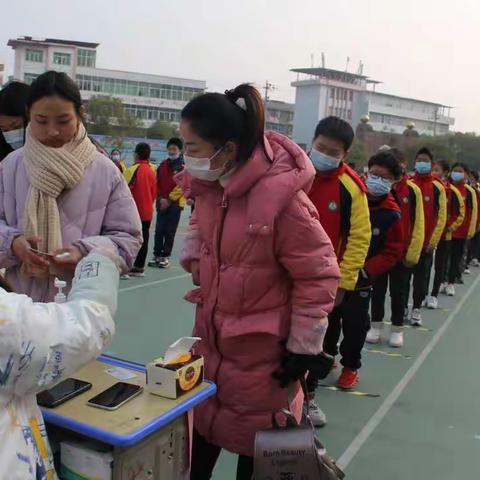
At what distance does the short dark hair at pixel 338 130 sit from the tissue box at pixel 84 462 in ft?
6.65

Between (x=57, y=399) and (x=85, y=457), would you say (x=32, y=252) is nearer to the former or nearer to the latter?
(x=57, y=399)

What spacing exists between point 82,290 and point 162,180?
6726mm

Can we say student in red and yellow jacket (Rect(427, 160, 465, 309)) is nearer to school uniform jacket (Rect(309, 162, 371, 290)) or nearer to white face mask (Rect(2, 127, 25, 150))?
school uniform jacket (Rect(309, 162, 371, 290))

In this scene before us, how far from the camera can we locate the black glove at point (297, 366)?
5.78ft

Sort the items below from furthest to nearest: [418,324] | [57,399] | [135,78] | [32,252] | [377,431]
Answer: [135,78], [418,324], [377,431], [32,252], [57,399]

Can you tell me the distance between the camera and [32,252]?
5.93 feet

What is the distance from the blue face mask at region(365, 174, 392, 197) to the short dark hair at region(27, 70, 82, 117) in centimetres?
222

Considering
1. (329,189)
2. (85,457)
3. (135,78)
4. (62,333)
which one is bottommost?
(85,457)

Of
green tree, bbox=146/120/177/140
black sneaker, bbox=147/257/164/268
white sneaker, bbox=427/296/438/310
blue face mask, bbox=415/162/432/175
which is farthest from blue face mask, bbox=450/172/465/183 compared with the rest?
green tree, bbox=146/120/177/140

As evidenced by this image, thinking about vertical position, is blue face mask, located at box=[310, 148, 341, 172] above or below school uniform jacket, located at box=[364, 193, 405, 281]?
above

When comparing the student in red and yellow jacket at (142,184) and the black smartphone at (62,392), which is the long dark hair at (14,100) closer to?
the black smartphone at (62,392)

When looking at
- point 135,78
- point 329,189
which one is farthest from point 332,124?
point 135,78

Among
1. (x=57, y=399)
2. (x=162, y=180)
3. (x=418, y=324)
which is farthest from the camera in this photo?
(x=162, y=180)

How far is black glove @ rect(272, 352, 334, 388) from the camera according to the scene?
176cm
